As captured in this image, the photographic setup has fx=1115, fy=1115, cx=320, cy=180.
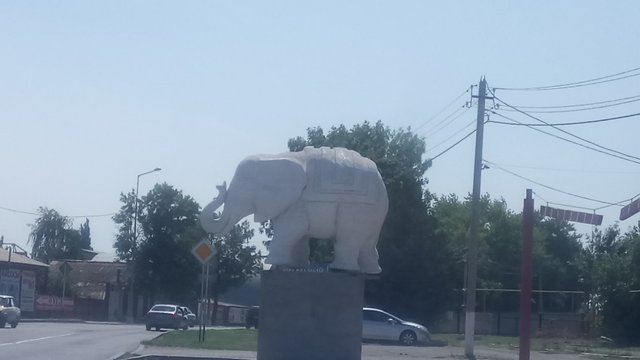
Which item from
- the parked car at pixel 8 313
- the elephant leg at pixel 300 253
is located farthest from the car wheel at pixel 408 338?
the elephant leg at pixel 300 253

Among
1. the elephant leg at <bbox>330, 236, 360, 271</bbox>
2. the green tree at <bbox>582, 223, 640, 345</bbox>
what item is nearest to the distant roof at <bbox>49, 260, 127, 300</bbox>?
the green tree at <bbox>582, 223, 640, 345</bbox>

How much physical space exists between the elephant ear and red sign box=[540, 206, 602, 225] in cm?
1143

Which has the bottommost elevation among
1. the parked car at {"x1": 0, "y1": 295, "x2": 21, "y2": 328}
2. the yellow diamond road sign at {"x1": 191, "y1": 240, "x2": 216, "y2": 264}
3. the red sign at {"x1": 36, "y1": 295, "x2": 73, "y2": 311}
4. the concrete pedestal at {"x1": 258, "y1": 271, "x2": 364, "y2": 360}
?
the red sign at {"x1": 36, "y1": 295, "x2": 73, "y2": 311}

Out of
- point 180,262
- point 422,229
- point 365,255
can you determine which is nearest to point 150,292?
point 180,262

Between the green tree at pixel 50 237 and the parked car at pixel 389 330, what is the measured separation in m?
80.6

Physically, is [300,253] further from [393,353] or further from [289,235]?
[393,353]

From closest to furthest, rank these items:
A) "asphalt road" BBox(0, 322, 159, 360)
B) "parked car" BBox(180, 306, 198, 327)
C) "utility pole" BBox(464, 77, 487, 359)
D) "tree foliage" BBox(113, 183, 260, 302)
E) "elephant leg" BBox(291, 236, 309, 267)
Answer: "elephant leg" BBox(291, 236, 309, 267)
"asphalt road" BBox(0, 322, 159, 360)
"utility pole" BBox(464, 77, 487, 359)
"parked car" BBox(180, 306, 198, 327)
"tree foliage" BBox(113, 183, 260, 302)

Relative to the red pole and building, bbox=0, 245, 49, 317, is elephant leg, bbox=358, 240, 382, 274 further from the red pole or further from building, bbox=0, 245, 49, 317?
building, bbox=0, 245, 49, 317

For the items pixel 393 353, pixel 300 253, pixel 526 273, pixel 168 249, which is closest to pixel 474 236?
pixel 393 353

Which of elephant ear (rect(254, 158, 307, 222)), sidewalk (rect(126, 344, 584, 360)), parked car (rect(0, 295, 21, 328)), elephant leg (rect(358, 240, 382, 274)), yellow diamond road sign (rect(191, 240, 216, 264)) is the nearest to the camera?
elephant ear (rect(254, 158, 307, 222))

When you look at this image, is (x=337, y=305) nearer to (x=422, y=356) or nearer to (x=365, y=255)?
(x=365, y=255)

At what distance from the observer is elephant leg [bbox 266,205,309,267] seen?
21.0 meters

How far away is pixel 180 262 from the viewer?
8175 centimetres

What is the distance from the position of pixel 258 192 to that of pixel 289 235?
1.04 m
